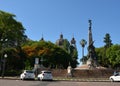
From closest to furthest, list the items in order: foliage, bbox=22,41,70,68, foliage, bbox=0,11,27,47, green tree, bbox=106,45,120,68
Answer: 1. foliage, bbox=0,11,27,47
2. foliage, bbox=22,41,70,68
3. green tree, bbox=106,45,120,68

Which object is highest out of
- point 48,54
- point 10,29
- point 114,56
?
point 10,29

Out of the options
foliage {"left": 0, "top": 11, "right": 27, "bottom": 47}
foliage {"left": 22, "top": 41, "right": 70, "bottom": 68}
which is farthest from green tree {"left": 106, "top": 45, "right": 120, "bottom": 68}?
foliage {"left": 0, "top": 11, "right": 27, "bottom": 47}

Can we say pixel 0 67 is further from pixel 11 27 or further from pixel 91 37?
pixel 91 37

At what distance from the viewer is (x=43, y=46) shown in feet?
349

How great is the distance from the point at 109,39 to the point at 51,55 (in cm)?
4014

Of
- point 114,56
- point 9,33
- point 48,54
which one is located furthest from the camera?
point 114,56

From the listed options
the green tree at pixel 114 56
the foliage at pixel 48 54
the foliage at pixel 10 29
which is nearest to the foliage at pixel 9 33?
the foliage at pixel 10 29

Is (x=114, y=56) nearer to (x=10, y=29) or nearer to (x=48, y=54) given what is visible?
(x=48, y=54)

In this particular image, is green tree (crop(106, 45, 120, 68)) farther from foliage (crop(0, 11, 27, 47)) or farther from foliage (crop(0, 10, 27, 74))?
foliage (crop(0, 11, 27, 47))

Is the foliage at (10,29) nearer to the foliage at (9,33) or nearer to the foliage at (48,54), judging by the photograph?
the foliage at (9,33)

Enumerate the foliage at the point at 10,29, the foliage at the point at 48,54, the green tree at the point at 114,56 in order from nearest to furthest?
the foliage at the point at 10,29 < the foliage at the point at 48,54 < the green tree at the point at 114,56

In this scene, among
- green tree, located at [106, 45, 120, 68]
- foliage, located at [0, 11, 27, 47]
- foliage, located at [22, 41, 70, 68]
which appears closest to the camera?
foliage, located at [0, 11, 27, 47]

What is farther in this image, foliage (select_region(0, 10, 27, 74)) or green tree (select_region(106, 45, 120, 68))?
green tree (select_region(106, 45, 120, 68))

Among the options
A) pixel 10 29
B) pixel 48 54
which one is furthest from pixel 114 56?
pixel 10 29
